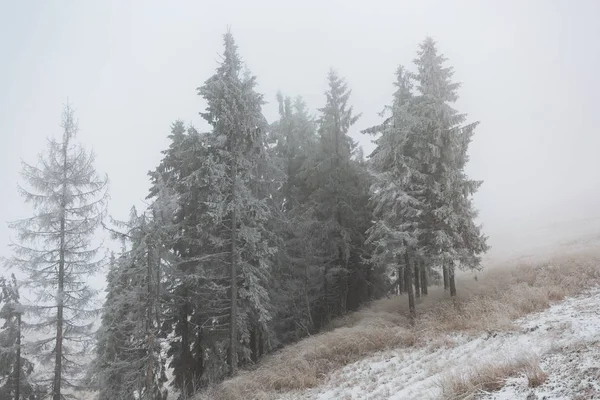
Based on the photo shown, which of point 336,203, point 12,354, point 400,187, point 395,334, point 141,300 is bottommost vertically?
point 12,354

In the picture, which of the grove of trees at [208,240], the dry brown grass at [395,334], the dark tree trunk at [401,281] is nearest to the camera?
the dry brown grass at [395,334]

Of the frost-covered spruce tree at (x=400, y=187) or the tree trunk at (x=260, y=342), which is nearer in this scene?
the frost-covered spruce tree at (x=400, y=187)

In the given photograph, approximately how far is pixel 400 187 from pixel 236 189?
786 centimetres

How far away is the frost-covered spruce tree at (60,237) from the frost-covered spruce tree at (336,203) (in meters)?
11.9

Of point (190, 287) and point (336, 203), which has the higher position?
point (336, 203)

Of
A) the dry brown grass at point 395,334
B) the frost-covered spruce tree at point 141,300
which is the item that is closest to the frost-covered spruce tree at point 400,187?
the dry brown grass at point 395,334

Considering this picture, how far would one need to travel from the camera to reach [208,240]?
18016mm

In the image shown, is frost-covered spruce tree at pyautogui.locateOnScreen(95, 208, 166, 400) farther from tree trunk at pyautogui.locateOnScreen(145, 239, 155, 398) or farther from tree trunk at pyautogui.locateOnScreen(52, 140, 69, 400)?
tree trunk at pyautogui.locateOnScreen(52, 140, 69, 400)

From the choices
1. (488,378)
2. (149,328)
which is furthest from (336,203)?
(488,378)

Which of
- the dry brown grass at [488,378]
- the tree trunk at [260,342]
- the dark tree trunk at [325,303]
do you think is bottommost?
the tree trunk at [260,342]

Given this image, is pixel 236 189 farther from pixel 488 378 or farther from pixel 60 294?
pixel 488 378

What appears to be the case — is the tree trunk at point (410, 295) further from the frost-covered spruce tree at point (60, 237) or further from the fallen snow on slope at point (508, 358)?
the frost-covered spruce tree at point (60, 237)

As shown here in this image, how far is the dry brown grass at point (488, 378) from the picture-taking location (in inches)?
199

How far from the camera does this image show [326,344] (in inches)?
527
